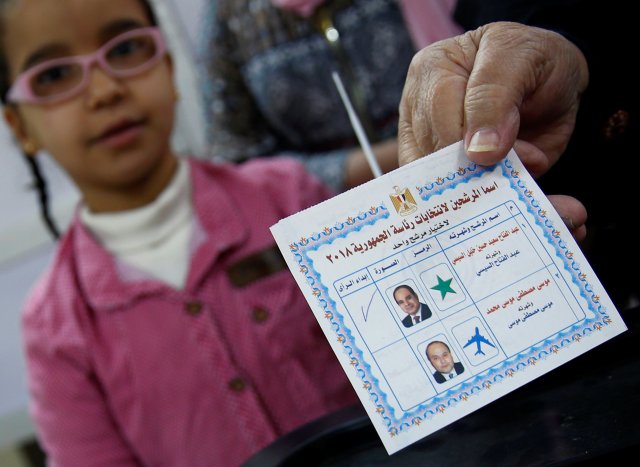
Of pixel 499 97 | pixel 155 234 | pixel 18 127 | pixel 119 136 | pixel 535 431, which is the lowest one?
pixel 535 431

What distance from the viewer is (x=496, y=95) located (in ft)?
1.70

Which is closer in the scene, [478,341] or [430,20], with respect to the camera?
[478,341]

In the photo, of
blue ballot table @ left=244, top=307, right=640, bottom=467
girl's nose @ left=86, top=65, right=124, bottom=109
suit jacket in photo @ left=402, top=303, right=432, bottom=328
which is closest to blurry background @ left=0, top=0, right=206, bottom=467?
girl's nose @ left=86, top=65, right=124, bottom=109

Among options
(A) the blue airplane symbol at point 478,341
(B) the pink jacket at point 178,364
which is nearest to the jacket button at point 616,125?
(A) the blue airplane symbol at point 478,341

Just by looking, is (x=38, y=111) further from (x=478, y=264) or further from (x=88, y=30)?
(x=478, y=264)

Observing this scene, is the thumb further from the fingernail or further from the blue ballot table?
the blue ballot table

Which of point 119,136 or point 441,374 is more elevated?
point 119,136

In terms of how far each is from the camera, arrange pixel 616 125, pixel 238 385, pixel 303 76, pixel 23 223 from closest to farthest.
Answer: pixel 616 125 < pixel 238 385 < pixel 303 76 < pixel 23 223

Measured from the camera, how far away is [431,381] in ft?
1.57

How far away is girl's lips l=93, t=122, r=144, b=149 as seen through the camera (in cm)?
86

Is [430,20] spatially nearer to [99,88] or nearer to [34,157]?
[99,88]

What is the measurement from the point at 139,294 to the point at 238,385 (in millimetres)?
170

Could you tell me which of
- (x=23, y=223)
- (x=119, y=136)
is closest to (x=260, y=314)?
(x=119, y=136)

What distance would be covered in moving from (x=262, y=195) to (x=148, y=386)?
0.29 metres
